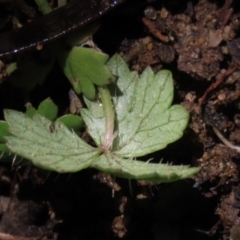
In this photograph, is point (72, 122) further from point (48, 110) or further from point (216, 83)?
point (216, 83)

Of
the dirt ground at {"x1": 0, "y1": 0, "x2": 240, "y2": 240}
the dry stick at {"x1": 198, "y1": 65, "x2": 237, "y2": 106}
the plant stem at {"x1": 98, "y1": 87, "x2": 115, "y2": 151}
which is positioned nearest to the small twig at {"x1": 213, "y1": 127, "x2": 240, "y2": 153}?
the dirt ground at {"x1": 0, "y1": 0, "x2": 240, "y2": 240}

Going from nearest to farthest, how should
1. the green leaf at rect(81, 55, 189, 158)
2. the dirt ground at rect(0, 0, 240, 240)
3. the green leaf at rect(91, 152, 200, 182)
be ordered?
1. the green leaf at rect(91, 152, 200, 182)
2. the green leaf at rect(81, 55, 189, 158)
3. the dirt ground at rect(0, 0, 240, 240)

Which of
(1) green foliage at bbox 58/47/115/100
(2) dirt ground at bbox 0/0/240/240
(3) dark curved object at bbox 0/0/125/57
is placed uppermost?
(3) dark curved object at bbox 0/0/125/57

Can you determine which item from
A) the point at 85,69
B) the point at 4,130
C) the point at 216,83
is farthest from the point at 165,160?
the point at 4,130

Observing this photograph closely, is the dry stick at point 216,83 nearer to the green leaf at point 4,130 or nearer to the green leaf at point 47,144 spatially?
the green leaf at point 47,144

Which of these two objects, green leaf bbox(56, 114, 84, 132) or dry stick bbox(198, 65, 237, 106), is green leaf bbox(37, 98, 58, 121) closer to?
green leaf bbox(56, 114, 84, 132)

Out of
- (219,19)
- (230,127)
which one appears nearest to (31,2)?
→ (219,19)

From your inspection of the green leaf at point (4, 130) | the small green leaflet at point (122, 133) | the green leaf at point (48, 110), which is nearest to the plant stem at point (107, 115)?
the small green leaflet at point (122, 133)
